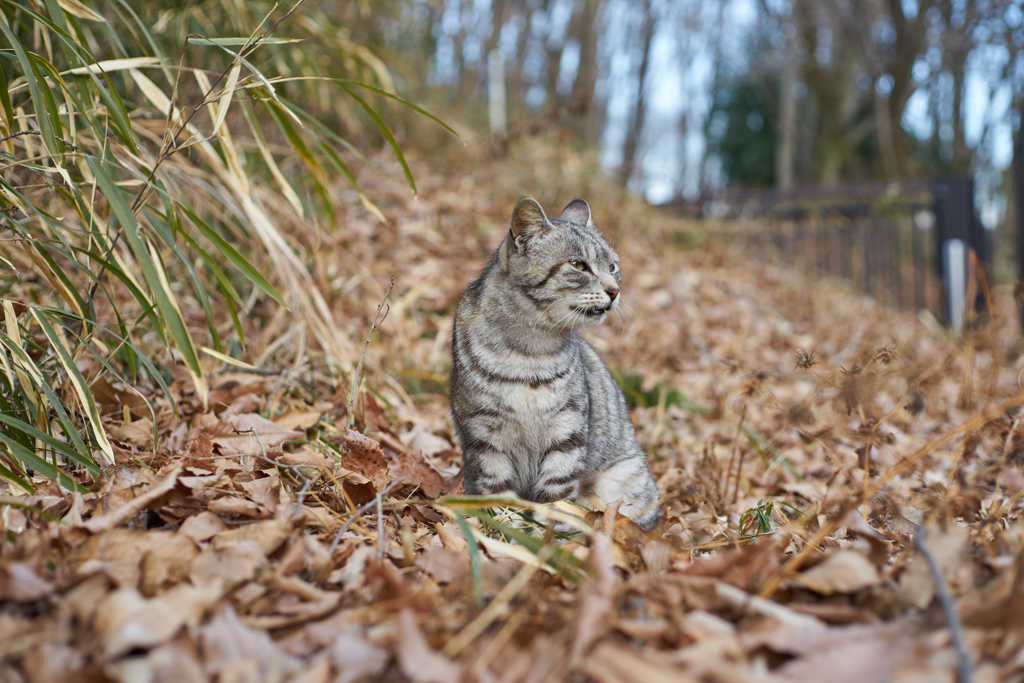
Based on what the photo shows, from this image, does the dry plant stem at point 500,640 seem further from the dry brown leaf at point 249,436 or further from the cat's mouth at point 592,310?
the cat's mouth at point 592,310

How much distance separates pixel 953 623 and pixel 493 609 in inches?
30.5

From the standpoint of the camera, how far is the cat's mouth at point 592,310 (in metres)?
2.62

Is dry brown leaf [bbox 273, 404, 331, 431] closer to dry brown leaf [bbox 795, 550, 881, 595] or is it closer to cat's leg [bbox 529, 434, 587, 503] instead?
cat's leg [bbox 529, 434, 587, 503]

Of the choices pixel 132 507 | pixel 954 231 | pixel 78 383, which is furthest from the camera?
pixel 954 231

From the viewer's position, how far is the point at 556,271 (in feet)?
8.84

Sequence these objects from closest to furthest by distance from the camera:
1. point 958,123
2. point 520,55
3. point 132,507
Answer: point 132,507, point 520,55, point 958,123

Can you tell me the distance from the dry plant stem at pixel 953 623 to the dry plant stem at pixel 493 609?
0.72 m

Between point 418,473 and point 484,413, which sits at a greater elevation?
point 484,413

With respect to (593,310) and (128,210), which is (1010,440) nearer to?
(593,310)

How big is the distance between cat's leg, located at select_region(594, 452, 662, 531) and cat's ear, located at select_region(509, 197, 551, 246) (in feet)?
3.04

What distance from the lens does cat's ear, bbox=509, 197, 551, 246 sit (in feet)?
8.62

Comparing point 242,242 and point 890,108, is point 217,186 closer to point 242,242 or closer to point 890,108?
point 242,242

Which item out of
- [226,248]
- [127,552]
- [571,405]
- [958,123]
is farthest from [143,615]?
[958,123]

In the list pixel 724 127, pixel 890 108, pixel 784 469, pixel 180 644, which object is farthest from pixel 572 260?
pixel 724 127
